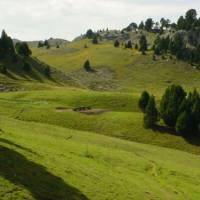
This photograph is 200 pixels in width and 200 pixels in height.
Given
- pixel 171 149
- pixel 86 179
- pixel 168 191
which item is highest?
pixel 86 179

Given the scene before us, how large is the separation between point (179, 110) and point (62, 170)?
53.1 metres

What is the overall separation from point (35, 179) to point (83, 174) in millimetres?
6240

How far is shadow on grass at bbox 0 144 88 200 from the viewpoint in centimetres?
2934

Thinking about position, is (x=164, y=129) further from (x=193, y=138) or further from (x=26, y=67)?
(x=26, y=67)

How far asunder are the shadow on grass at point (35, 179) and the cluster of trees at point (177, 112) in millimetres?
50682

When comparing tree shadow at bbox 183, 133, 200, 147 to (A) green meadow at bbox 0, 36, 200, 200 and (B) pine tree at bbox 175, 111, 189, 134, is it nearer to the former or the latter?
(A) green meadow at bbox 0, 36, 200, 200

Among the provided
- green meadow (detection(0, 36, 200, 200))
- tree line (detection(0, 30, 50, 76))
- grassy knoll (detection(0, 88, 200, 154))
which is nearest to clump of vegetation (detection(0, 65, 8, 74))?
tree line (detection(0, 30, 50, 76))

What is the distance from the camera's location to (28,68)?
14775cm

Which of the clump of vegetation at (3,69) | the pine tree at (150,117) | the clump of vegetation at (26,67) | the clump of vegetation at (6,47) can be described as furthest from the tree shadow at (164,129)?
the clump of vegetation at (6,47)

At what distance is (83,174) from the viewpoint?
36.3 metres

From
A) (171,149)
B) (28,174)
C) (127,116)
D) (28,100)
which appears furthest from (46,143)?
(28,100)

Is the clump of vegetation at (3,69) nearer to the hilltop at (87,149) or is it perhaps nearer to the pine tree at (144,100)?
the hilltop at (87,149)

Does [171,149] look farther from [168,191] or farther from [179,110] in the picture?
[168,191]

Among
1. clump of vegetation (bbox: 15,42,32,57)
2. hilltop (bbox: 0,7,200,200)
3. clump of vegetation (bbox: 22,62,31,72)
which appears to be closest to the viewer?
hilltop (bbox: 0,7,200,200)
